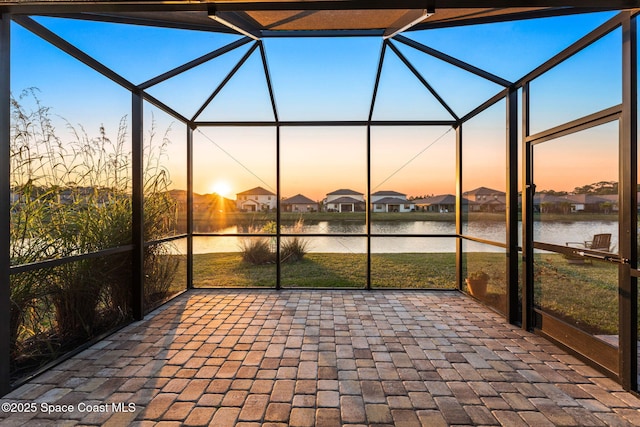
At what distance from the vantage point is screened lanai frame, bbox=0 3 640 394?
243cm

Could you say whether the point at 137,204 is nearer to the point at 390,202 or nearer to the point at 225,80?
the point at 225,80

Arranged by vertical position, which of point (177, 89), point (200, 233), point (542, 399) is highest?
point (177, 89)

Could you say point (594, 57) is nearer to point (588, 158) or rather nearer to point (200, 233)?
point (588, 158)

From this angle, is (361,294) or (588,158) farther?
(361,294)

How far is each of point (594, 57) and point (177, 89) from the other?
4.77m

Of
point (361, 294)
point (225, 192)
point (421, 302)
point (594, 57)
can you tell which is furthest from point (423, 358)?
point (225, 192)

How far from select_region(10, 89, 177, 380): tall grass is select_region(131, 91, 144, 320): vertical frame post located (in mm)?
76

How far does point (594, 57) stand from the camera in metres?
2.90

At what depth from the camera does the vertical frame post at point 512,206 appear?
392 centimetres

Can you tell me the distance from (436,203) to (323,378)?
5152mm

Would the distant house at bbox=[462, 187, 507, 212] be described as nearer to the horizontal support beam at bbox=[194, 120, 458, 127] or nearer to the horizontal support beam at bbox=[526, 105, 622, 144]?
the horizontal support beam at bbox=[526, 105, 622, 144]

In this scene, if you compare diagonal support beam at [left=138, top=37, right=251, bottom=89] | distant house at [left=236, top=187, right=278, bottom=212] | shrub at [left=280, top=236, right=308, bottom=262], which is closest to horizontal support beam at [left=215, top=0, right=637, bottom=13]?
diagonal support beam at [left=138, top=37, right=251, bottom=89]

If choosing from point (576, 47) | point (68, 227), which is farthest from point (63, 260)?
point (576, 47)

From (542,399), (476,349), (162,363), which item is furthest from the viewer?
(476,349)
